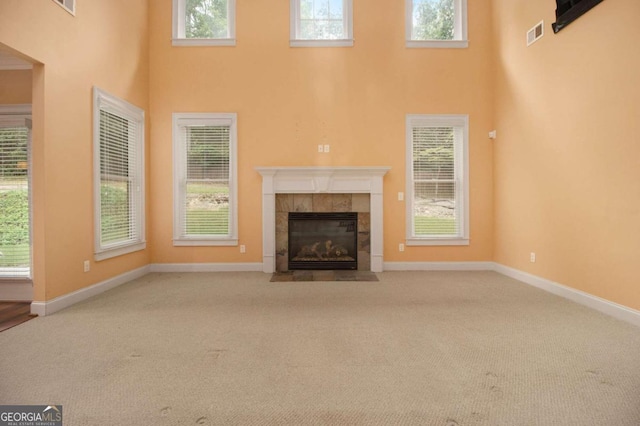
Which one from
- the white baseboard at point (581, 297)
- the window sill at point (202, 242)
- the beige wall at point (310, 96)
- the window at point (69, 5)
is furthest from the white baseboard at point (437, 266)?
the window at point (69, 5)

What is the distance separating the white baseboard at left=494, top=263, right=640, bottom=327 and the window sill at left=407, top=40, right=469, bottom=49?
11.8 feet

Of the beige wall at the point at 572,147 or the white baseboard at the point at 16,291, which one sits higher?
the beige wall at the point at 572,147

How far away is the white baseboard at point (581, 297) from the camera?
317cm

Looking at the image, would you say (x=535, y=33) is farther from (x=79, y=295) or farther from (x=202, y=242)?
(x=79, y=295)

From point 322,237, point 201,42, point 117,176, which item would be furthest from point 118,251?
point 201,42

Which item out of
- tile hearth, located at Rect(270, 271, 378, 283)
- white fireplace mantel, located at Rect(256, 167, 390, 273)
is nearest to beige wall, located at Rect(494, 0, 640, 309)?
white fireplace mantel, located at Rect(256, 167, 390, 273)

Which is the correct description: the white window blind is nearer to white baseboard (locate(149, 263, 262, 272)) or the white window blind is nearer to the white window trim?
the white window trim

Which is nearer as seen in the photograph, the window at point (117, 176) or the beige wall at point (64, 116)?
the beige wall at point (64, 116)

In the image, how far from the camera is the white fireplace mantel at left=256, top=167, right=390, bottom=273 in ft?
17.6

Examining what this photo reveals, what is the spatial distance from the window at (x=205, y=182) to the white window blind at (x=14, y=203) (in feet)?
6.17

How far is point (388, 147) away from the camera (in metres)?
5.55

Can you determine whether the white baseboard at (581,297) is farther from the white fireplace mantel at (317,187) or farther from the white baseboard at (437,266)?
the white fireplace mantel at (317,187)

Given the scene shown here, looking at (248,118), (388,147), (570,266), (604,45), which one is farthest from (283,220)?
(604,45)

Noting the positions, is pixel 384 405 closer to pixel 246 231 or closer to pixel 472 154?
pixel 246 231
